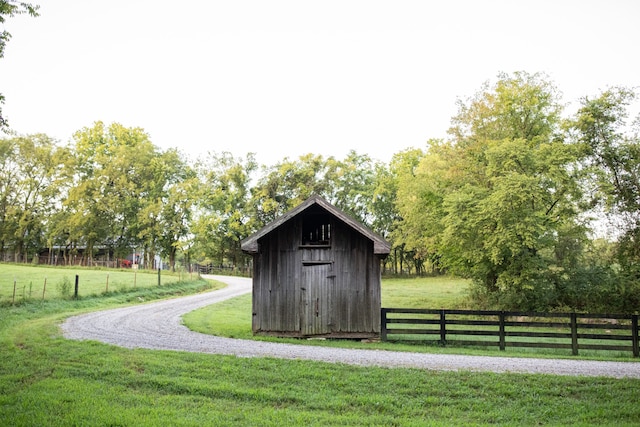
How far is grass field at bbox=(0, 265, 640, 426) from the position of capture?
798cm

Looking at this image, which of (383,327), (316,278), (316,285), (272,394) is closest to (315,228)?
(316,278)

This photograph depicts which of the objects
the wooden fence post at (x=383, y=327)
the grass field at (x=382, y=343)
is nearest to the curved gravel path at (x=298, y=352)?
the grass field at (x=382, y=343)

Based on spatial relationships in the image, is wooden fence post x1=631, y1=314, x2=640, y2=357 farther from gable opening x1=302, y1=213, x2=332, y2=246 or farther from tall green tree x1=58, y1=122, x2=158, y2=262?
tall green tree x1=58, y1=122, x2=158, y2=262

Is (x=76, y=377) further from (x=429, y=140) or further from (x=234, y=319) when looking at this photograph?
(x=429, y=140)

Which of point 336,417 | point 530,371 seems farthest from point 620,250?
point 336,417

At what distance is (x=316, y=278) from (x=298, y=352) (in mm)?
4677

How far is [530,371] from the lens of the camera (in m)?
12.0

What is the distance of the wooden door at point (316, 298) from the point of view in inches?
735

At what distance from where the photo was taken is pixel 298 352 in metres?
14.6

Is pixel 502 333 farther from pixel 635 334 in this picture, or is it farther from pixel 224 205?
pixel 224 205

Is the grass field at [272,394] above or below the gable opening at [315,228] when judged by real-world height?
below

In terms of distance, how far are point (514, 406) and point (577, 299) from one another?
847 inches

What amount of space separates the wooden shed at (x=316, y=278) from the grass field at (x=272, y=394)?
623 centimetres

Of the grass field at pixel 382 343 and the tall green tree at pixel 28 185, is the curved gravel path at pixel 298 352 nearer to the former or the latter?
the grass field at pixel 382 343
